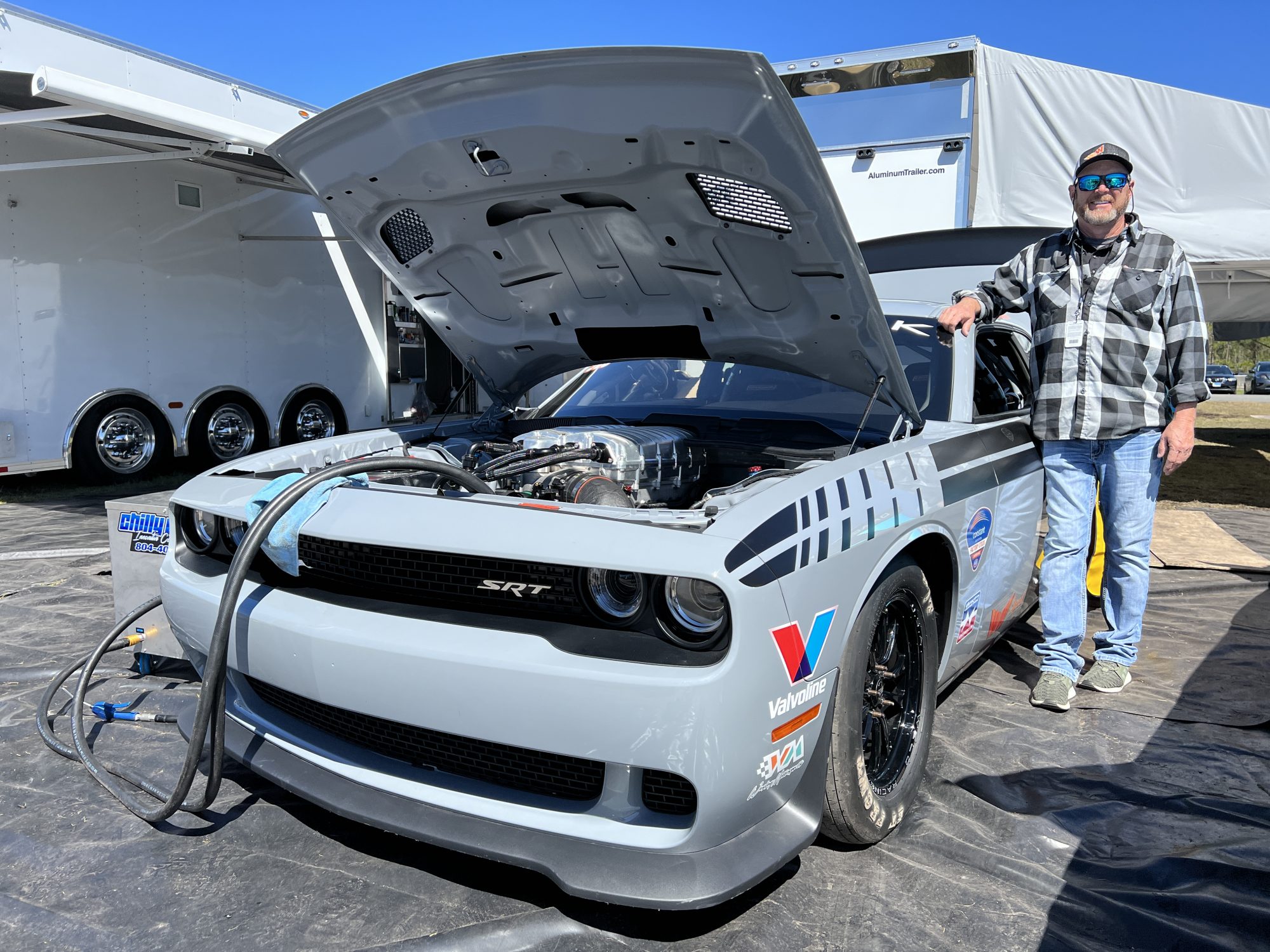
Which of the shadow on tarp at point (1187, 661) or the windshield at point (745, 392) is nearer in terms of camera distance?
the windshield at point (745, 392)

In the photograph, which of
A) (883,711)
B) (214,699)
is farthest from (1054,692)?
(214,699)

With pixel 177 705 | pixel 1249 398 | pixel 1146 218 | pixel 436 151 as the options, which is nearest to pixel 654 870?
pixel 177 705

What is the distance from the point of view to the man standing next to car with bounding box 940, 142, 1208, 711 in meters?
3.38

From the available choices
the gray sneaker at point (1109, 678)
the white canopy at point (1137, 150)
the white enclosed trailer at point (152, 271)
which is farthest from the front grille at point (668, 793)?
the white canopy at point (1137, 150)

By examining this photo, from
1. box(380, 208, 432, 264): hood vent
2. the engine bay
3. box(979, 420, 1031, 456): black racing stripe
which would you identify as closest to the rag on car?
the engine bay

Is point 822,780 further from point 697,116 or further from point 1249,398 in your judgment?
point 1249,398

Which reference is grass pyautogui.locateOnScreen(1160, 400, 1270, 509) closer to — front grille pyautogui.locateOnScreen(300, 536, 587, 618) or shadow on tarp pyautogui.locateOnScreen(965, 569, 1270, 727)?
shadow on tarp pyautogui.locateOnScreen(965, 569, 1270, 727)

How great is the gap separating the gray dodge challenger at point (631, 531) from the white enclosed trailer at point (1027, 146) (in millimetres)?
4298

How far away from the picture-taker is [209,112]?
26.2ft

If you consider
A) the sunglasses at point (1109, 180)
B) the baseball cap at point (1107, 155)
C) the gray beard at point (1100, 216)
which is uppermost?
the baseball cap at point (1107, 155)

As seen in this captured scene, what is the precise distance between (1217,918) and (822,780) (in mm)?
935

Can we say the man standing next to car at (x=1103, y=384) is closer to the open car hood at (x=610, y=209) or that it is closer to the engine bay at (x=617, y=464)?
the open car hood at (x=610, y=209)

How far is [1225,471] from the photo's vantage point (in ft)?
35.0

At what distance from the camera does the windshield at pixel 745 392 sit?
3.33 m
